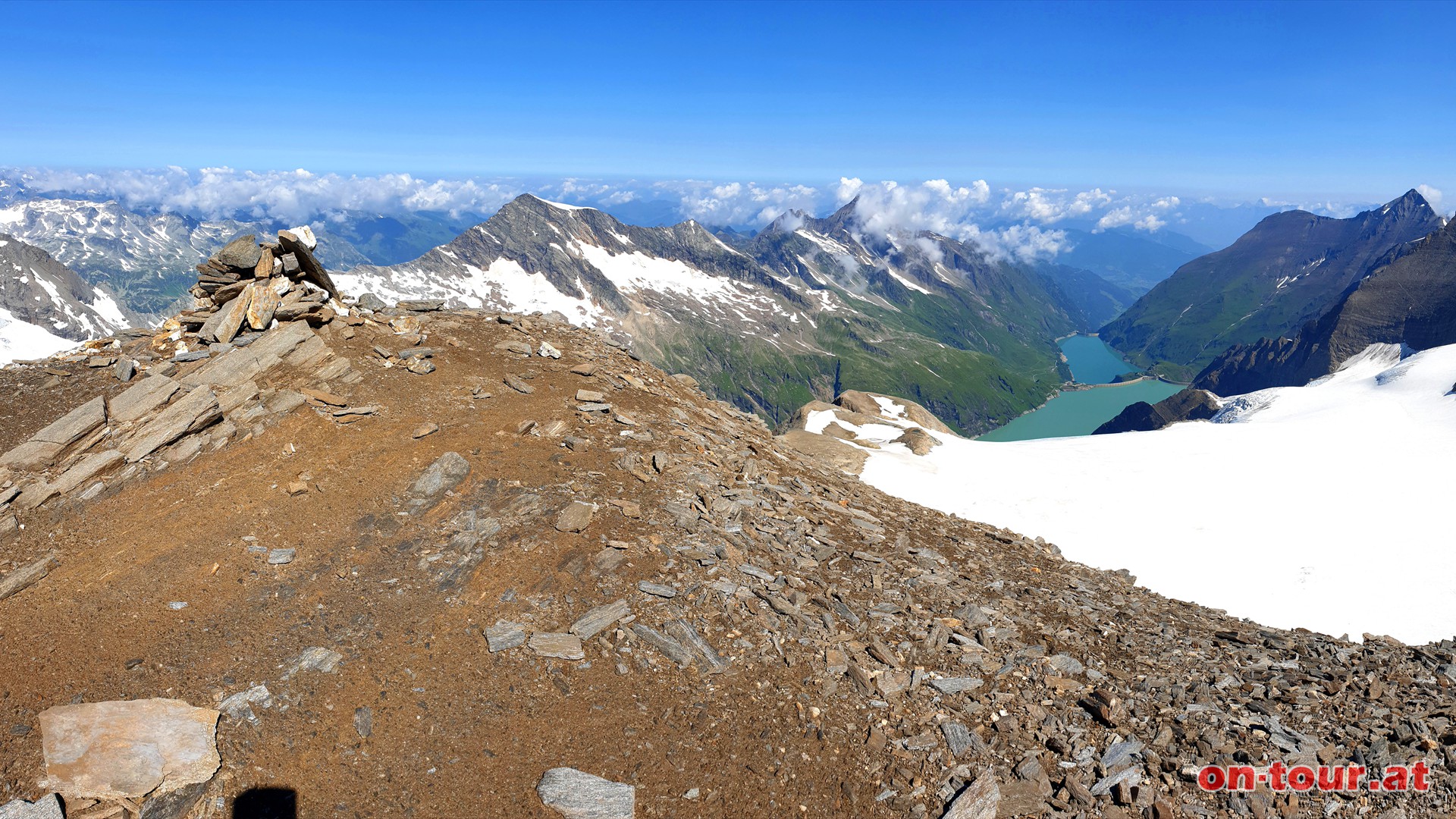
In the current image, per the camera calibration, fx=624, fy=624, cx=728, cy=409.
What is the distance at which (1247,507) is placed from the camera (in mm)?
41938

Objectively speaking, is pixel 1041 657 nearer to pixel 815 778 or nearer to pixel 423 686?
pixel 815 778

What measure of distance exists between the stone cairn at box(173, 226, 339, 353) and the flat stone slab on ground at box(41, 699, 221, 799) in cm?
1509

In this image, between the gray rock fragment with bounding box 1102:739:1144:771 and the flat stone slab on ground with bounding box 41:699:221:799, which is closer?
the flat stone slab on ground with bounding box 41:699:221:799

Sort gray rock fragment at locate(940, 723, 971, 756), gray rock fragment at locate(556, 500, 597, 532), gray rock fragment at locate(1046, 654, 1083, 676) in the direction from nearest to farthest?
gray rock fragment at locate(940, 723, 971, 756) < gray rock fragment at locate(1046, 654, 1083, 676) < gray rock fragment at locate(556, 500, 597, 532)

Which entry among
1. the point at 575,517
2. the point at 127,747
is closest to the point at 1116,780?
the point at 575,517

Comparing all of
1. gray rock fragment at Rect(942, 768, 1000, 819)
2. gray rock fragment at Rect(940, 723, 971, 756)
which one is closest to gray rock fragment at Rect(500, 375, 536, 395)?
gray rock fragment at Rect(940, 723, 971, 756)

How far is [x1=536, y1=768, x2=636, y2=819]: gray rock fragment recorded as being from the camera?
32.2 ft

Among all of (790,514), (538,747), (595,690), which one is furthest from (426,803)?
(790,514)

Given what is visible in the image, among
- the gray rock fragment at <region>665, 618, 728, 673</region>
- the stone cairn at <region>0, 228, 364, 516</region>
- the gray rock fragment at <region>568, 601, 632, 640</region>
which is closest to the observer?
the gray rock fragment at <region>665, 618, 728, 673</region>

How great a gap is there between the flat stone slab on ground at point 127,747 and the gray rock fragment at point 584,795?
5272mm

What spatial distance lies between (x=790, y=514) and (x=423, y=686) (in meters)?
11.1

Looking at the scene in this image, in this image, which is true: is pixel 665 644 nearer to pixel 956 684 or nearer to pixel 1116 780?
pixel 956 684

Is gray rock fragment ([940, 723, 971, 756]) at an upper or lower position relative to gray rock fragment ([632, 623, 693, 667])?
lower

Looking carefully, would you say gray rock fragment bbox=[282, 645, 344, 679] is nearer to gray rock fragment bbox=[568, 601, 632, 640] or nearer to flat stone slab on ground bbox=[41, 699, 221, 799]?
flat stone slab on ground bbox=[41, 699, 221, 799]
